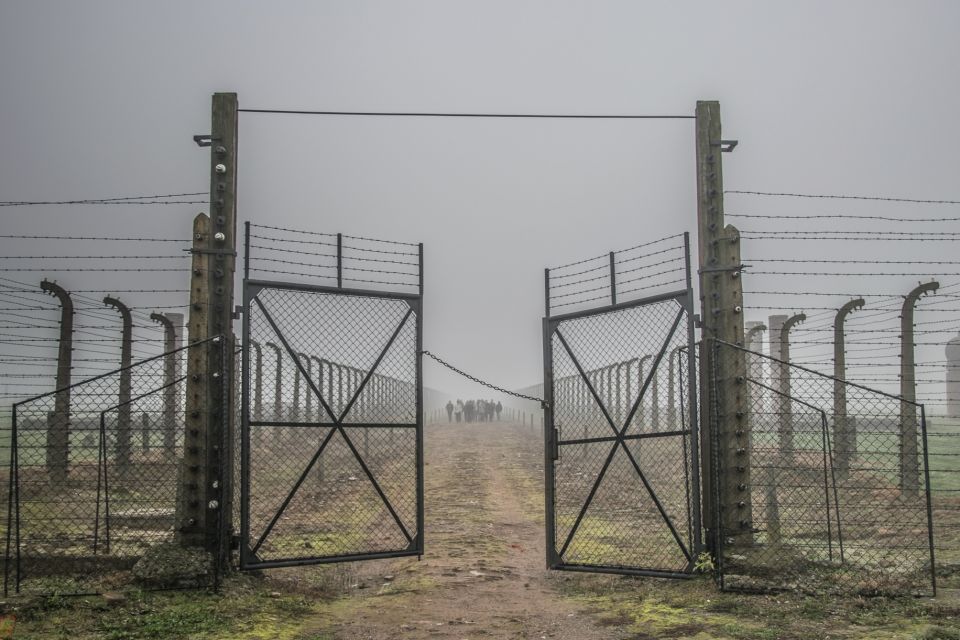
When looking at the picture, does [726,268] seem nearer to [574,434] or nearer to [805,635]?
[805,635]

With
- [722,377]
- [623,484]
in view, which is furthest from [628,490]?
[722,377]

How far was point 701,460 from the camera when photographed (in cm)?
770

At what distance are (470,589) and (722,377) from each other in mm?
3094

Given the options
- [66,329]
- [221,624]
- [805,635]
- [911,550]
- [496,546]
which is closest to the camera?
[805,635]

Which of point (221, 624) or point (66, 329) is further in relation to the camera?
point (66, 329)

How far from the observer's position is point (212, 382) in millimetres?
7582

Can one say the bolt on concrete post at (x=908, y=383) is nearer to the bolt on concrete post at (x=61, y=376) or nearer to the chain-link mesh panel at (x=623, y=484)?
the chain-link mesh panel at (x=623, y=484)

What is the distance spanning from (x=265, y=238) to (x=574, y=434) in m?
17.5

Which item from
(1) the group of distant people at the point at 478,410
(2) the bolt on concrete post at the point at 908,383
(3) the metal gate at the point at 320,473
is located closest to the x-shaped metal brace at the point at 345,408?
(3) the metal gate at the point at 320,473

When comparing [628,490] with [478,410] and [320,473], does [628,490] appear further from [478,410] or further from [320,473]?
[478,410]

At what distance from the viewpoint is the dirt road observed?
597 cm

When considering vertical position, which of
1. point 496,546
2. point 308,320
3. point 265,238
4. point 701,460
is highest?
point 265,238

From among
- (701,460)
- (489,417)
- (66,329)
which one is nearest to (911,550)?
(701,460)

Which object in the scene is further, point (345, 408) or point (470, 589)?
point (345, 408)
